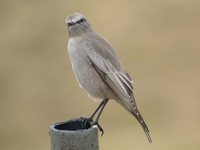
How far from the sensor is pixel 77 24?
751 cm

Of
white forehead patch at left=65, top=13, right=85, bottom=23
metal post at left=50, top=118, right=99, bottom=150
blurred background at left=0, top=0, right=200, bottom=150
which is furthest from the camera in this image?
blurred background at left=0, top=0, right=200, bottom=150

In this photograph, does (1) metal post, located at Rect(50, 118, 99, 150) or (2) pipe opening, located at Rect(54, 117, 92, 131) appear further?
(2) pipe opening, located at Rect(54, 117, 92, 131)

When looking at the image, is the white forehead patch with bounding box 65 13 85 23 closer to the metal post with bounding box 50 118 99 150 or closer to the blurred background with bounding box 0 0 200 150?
the metal post with bounding box 50 118 99 150

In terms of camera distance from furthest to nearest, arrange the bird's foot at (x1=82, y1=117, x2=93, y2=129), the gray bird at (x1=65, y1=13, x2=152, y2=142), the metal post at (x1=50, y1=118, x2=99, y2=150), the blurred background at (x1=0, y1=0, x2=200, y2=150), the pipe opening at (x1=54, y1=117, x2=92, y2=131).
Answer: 1. the blurred background at (x1=0, y1=0, x2=200, y2=150)
2. the gray bird at (x1=65, y1=13, x2=152, y2=142)
3. the bird's foot at (x1=82, y1=117, x2=93, y2=129)
4. the pipe opening at (x1=54, y1=117, x2=92, y2=131)
5. the metal post at (x1=50, y1=118, x2=99, y2=150)

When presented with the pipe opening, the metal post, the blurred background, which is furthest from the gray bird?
the blurred background

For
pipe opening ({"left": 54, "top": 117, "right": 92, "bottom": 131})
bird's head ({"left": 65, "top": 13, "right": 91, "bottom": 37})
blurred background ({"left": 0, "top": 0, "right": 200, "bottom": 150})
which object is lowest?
blurred background ({"left": 0, "top": 0, "right": 200, "bottom": 150})

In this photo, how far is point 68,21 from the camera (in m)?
7.48

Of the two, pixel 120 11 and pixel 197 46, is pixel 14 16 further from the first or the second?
pixel 197 46

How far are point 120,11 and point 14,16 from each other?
8.61ft

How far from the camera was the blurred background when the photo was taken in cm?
1411

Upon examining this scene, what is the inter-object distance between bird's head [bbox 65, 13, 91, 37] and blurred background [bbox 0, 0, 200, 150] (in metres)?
→ 5.98

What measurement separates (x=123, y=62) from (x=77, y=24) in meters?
9.41

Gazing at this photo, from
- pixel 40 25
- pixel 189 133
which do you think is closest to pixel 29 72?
pixel 40 25

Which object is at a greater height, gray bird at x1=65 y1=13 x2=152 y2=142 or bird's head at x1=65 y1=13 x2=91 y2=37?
bird's head at x1=65 y1=13 x2=91 y2=37
